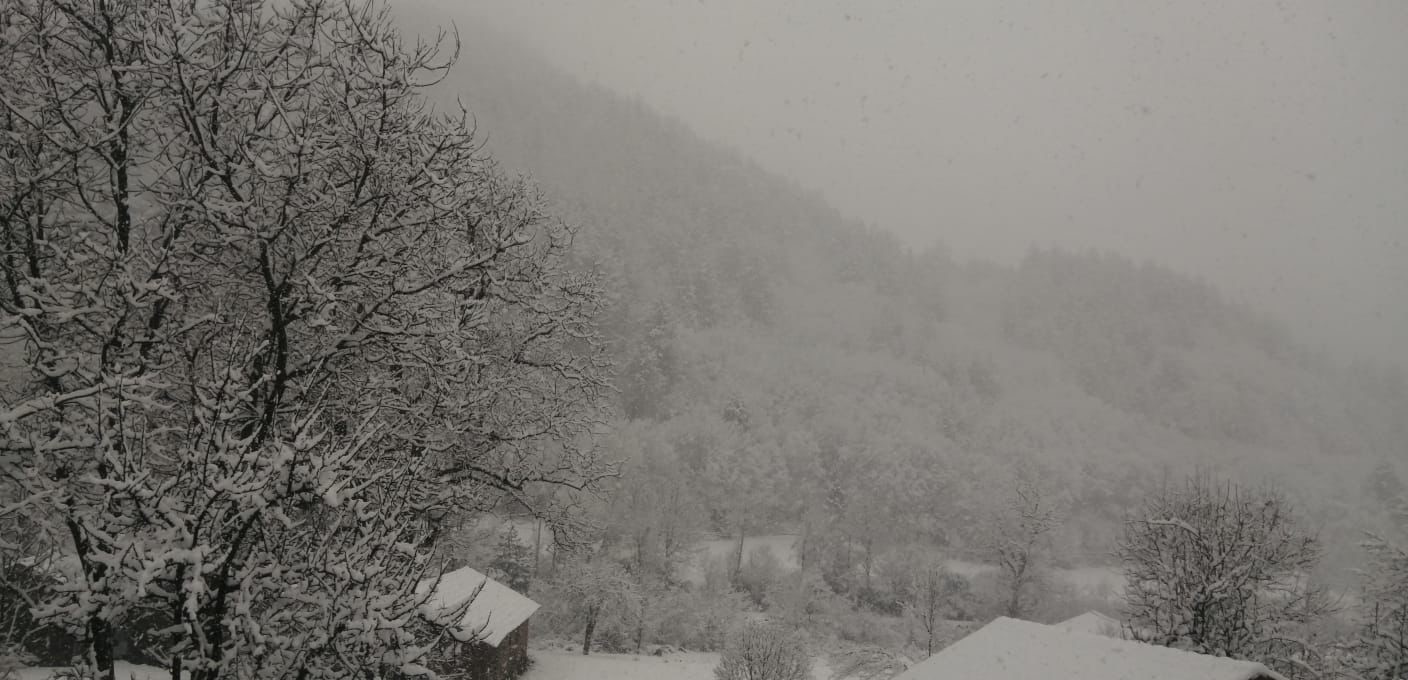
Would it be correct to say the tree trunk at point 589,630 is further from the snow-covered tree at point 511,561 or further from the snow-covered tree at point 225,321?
the snow-covered tree at point 225,321

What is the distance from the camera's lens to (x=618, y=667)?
2622 cm

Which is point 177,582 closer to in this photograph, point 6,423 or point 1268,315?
point 6,423

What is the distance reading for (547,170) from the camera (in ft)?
311

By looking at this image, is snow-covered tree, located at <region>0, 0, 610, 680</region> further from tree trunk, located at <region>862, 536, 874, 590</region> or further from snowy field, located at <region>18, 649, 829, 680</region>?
tree trunk, located at <region>862, 536, 874, 590</region>

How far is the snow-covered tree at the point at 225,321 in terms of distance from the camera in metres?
3.44

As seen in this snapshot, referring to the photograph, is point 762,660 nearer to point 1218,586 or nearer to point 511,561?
point 1218,586

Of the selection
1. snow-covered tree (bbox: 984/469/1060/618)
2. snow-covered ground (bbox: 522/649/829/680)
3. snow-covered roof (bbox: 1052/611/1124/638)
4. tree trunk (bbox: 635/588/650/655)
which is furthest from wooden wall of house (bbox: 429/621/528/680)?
snow-covered tree (bbox: 984/469/1060/618)

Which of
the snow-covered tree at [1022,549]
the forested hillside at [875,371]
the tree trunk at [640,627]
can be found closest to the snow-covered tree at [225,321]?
the tree trunk at [640,627]

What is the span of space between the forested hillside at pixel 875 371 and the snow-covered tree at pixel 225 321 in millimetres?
29876

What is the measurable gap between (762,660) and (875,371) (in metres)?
61.4

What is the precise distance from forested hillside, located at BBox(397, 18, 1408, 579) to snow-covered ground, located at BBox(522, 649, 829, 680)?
9.97 meters

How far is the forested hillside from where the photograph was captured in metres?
53.7

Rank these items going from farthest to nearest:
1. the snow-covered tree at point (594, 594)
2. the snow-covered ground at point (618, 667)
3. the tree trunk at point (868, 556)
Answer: the tree trunk at point (868, 556) < the snow-covered tree at point (594, 594) < the snow-covered ground at point (618, 667)

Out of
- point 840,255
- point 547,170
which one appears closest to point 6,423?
point 547,170
